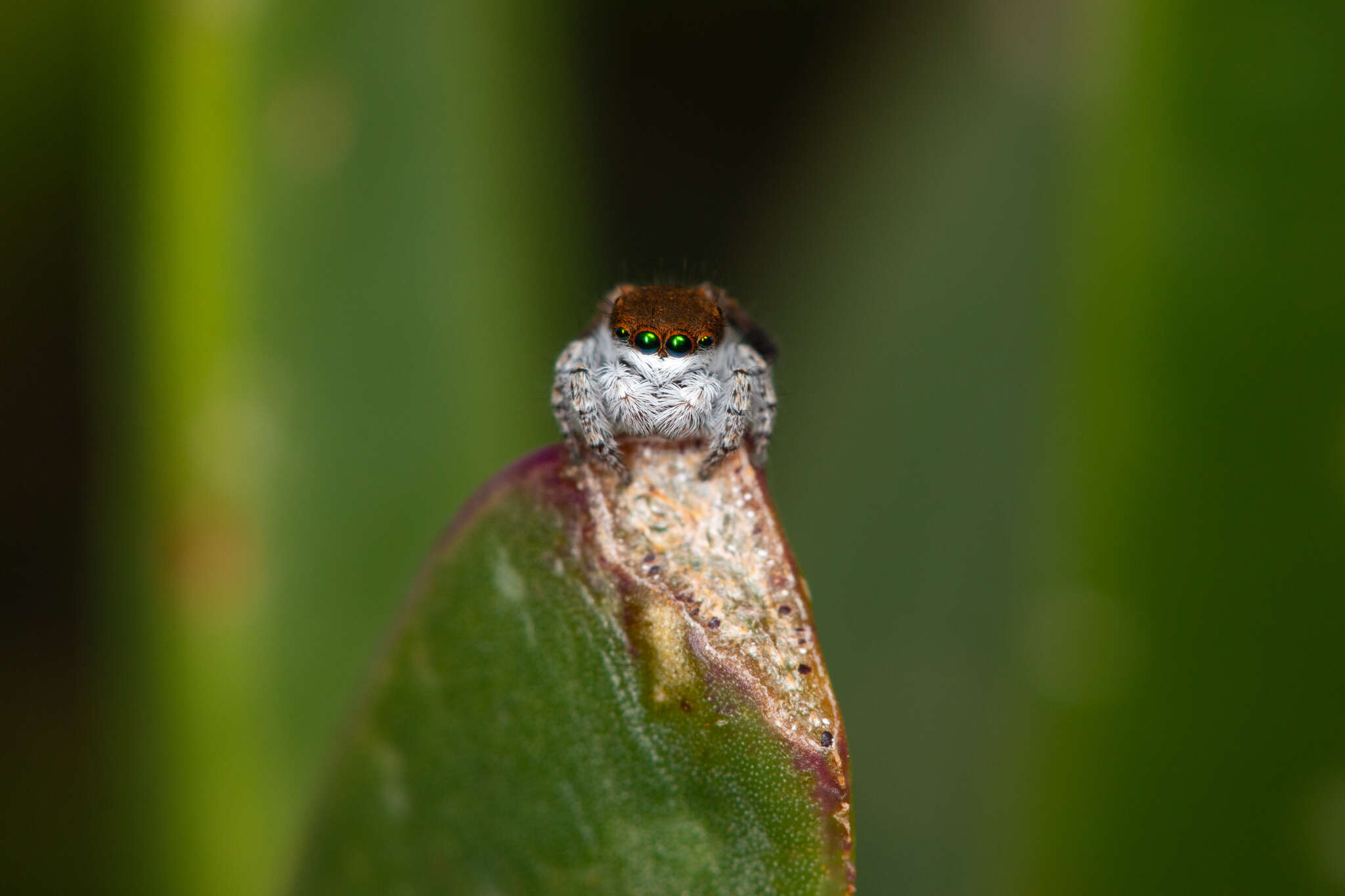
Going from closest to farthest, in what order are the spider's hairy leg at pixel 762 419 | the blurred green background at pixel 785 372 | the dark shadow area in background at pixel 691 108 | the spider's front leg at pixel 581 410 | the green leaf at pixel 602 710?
1. the green leaf at pixel 602 710
2. the spider's front leg at pixel 581 410
3. the spider's hairy leg at pixel 762 419
4. the blurred green background at pixel 785 372
5. the dark shadow area in background at pixel 691 108

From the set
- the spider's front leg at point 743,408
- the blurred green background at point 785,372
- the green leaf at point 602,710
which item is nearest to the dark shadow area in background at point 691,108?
the blurred green background at point 785,372

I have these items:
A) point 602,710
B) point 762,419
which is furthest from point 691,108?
point 602,710

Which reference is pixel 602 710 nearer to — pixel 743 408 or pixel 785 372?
pixel 743 408

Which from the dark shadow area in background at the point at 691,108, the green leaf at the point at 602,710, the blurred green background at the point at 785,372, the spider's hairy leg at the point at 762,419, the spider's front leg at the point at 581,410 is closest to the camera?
the green leaf at the point at 602,710

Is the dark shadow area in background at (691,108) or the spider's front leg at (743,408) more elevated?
the dark shadow area in background at (691,108)

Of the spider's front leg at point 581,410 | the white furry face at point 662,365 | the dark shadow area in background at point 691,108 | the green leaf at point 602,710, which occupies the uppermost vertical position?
the dark shadow area in background at point 691,108

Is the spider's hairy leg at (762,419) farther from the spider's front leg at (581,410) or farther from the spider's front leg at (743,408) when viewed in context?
the spider's front leg at (581,410)
